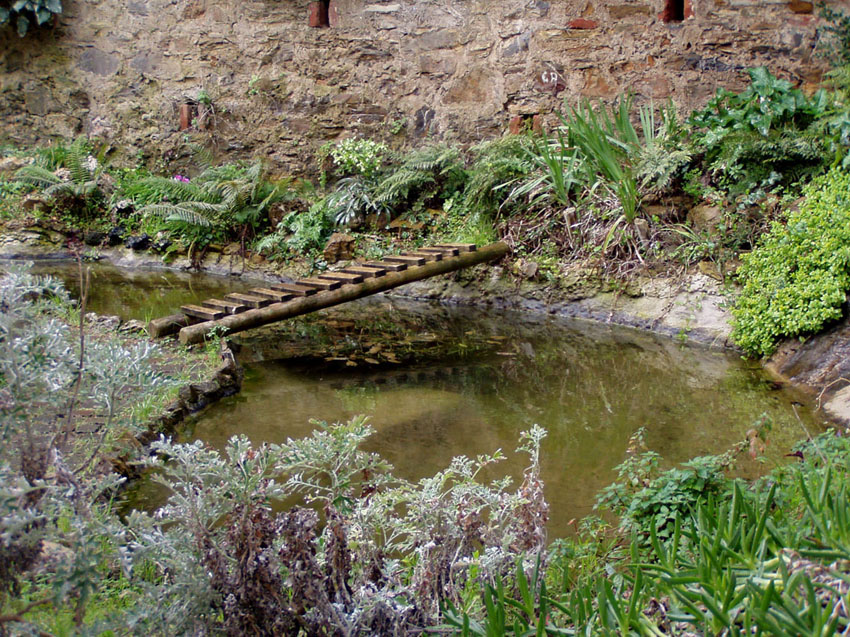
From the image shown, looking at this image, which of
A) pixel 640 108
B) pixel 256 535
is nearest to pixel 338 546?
pixel 256 535

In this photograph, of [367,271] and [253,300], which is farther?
[367,271]

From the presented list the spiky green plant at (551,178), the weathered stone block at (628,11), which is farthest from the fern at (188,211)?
the weathered stone block at (628,11)

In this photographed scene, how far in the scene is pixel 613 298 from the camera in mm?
6184

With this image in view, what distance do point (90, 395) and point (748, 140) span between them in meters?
5.59

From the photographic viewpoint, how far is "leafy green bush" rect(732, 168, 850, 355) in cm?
466

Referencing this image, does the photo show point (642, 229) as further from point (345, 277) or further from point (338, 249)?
point (338, 249)

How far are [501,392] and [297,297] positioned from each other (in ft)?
5.21

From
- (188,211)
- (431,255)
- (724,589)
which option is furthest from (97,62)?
(724,589)

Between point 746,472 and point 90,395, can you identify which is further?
point 746,472

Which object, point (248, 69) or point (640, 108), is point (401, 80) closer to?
point (248, 69)

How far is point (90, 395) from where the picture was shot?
1869 mm

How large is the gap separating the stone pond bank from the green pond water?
0.50 feet

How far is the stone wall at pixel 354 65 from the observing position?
24.1 ft

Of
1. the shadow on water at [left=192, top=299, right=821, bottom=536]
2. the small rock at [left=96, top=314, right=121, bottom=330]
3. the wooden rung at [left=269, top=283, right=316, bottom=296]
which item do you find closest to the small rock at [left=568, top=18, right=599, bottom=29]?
the shadow on water at [left=192, top=299, right=821, bottom=536]
